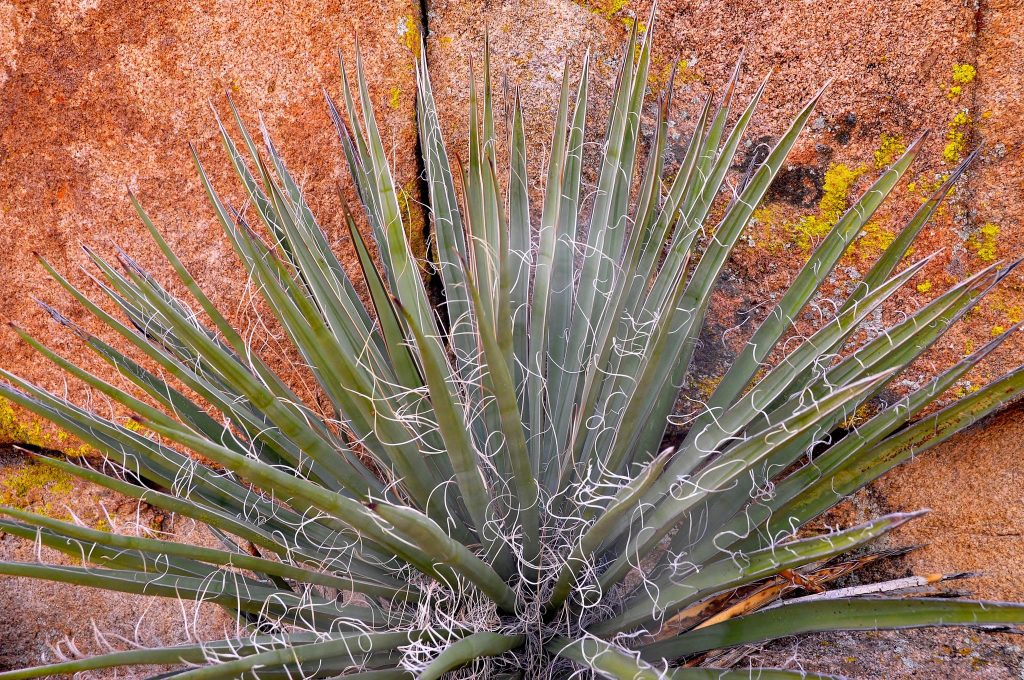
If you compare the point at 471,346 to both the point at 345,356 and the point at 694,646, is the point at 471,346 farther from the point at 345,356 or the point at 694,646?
the point at 694,646

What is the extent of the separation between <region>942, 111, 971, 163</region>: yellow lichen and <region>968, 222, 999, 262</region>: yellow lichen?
20cm

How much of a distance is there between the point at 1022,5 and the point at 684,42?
2.81ft

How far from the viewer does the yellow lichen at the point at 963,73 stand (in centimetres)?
196

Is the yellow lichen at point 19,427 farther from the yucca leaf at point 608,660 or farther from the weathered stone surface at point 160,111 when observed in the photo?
the yucca leaf at point 608,660

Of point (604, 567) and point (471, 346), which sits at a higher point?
point (471, 346)

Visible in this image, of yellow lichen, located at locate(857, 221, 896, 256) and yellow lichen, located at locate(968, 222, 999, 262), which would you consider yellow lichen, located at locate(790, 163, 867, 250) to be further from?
yellow lichen, located at locate(968, 222, 999, 262)

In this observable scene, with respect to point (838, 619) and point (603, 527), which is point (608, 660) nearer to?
point (603, 527)

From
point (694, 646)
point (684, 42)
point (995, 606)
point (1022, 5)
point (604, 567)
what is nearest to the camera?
point (995, 606)

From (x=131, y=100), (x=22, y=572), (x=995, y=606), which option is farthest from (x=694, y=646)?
(x=131, y=100)

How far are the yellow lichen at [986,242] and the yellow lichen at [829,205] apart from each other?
0.33 m

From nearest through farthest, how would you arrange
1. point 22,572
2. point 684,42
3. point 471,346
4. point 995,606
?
1. point 995,606
2. point 22,572
3. point 471,346
4. point 684,42

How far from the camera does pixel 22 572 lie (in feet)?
3.95

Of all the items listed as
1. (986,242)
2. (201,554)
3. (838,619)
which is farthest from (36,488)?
(986,242)

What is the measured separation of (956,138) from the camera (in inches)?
77.9
